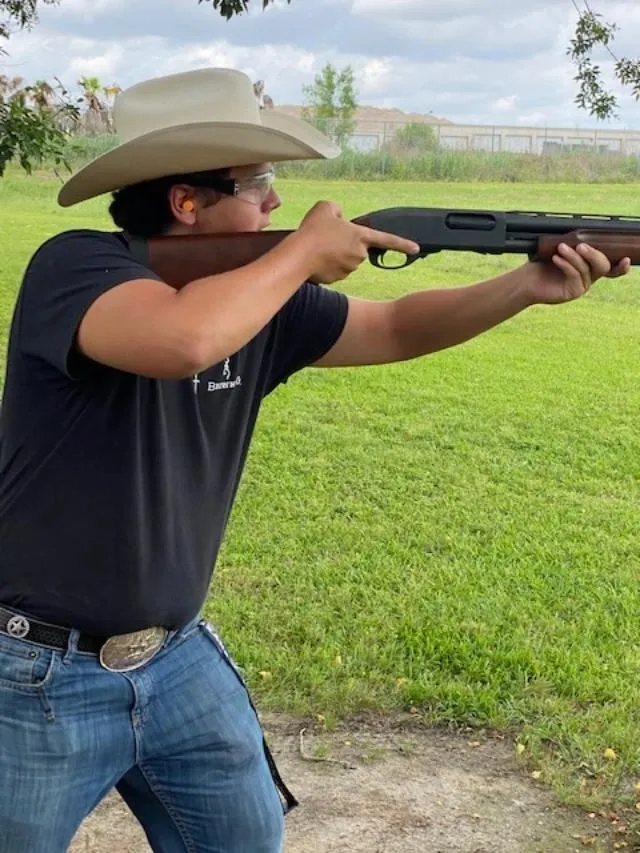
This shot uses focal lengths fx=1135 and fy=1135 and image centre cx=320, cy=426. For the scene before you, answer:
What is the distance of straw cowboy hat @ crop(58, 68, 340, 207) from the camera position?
7.50 feet

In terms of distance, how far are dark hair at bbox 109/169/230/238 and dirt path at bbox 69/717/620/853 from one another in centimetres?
216

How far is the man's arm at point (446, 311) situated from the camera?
2889 mm

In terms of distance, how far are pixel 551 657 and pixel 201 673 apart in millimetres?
2636

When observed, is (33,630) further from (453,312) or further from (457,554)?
(457,554)

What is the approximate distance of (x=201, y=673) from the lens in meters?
2.55

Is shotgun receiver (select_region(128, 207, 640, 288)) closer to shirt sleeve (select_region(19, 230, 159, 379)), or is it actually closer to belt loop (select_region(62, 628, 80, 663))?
shirt sleeve (select_region(19, 230, 159, 379))

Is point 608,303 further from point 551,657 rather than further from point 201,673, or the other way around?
point 201,673

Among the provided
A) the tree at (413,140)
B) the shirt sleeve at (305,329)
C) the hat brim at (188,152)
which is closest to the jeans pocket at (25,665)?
the shirt sleeve at (305,329)

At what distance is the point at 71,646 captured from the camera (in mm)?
2318

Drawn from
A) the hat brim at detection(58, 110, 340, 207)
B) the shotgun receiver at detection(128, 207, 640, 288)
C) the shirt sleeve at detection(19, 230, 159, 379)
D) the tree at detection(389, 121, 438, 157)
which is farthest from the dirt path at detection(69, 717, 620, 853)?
the tree at detection(389, 121, 438, 157)

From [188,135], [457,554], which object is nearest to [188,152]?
[188,135]

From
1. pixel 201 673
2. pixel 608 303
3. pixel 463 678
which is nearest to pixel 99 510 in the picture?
pixel 201 673

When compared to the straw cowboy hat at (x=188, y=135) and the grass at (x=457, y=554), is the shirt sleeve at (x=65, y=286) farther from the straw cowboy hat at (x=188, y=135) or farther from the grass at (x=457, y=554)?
the grass at (x=457, y=554)

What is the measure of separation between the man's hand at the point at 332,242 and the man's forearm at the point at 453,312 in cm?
68
